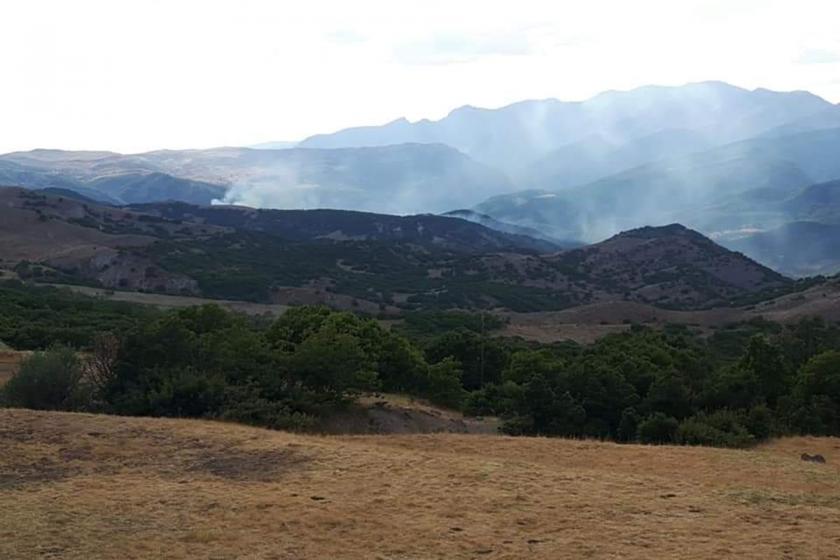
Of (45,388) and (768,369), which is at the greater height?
(768,369)

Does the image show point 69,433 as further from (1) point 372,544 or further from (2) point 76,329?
(2) point 76,329

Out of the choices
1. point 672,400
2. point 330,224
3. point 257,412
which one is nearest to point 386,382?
point 672,400

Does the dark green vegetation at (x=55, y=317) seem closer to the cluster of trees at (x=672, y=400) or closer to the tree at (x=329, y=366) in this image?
the tree at (x=329, y=366)

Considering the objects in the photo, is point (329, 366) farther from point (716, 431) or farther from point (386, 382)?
point (716, 431)

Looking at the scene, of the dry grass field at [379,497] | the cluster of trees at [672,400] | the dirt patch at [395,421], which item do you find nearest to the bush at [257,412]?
the dirt patch at [395,421]

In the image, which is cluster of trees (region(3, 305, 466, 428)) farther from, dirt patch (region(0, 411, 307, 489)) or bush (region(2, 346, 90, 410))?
dirt patch (region(0, 411, 307, 489))

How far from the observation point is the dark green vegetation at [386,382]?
895 inches

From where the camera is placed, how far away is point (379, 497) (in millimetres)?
13578

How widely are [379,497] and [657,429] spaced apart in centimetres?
1342

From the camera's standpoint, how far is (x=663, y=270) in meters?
123

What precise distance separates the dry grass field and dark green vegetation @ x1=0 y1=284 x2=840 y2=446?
13.4 ft

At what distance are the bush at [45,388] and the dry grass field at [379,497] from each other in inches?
160

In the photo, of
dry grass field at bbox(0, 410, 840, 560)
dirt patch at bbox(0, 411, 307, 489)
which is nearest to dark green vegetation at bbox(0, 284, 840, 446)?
dry grass field at bbox(0, 410, 840, 560)

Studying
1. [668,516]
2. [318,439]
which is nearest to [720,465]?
[668,516]
